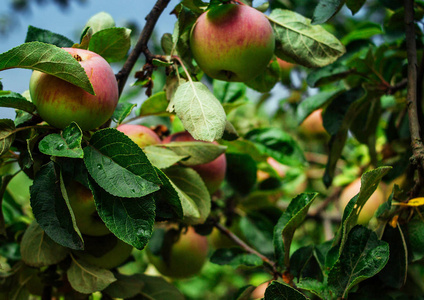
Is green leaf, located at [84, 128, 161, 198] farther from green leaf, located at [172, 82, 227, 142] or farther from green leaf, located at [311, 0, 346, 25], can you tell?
green leaf, located at [311, 0, 346, 25]

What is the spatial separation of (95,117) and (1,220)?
1.05 feet

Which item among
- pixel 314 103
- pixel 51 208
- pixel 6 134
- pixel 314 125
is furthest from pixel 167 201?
pixel 314 125

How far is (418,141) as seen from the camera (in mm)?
771

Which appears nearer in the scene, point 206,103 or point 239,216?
point 206,103

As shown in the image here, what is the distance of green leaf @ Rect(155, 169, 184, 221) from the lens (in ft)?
2.35

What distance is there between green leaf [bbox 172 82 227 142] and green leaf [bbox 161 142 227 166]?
157 mm

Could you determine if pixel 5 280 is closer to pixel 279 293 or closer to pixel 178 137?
pixel 178 137

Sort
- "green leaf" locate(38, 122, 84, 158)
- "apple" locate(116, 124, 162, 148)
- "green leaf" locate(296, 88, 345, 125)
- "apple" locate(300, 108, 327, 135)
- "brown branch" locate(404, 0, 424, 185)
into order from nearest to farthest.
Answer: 1. "green leaf" locate(38, 122, 84, 158)
2. "brown branch" locate(404, 0, 424, 185)
3. "apple" locate(116, 124, 162, 148)
4. "green leaf" locate(296, 88, 345, 125)
5. "apple" locate(300, 108, 327, 135)

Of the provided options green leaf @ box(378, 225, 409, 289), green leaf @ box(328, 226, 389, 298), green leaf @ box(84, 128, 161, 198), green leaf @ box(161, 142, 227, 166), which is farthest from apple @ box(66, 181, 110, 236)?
green leaf @ box(378, 225, 409, 289)

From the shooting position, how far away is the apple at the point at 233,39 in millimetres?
841

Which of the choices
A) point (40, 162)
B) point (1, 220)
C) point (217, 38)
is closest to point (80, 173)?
point (40, 162)

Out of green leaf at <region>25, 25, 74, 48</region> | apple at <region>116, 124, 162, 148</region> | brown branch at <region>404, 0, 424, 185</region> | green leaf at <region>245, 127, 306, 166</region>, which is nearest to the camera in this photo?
brown branch at <region>404, 0, 424, 185</region>

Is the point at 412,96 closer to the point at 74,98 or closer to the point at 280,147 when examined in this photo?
the point at 280,147

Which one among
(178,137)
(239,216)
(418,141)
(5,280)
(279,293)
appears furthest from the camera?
(239,216)
